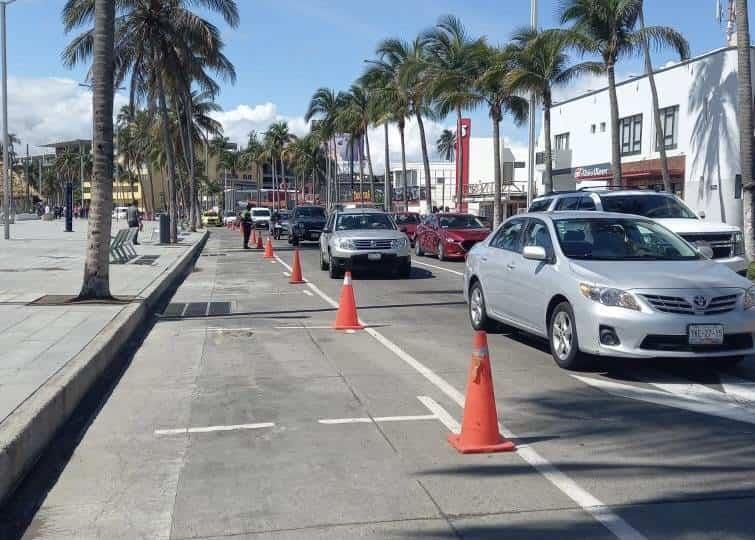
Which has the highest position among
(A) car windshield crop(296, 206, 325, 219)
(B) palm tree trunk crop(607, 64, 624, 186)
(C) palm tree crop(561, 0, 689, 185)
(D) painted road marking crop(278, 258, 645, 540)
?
(C) palm tree crop(561, 0, 689, 185)

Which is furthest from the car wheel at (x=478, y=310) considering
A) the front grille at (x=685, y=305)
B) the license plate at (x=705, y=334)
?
the license plate at (x=705, y=334)

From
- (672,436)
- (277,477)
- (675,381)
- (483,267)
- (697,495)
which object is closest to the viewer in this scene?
(697,495)

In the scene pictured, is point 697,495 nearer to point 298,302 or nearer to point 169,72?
point 298,302

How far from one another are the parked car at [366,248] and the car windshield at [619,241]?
10.5m

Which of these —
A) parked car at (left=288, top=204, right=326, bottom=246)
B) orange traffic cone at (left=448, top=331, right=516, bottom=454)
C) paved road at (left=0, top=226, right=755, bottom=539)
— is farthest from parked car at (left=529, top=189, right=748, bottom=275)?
parked car at (left=288, top=204, right=326, bottom=246)

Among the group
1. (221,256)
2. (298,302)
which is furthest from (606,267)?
(221,256)

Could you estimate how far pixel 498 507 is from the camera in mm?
5148

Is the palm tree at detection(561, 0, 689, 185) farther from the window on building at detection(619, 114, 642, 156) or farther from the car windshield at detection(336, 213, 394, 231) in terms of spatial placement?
the car windshield at detection(336, 213, 394, 231)

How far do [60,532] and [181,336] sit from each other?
23.9 ft

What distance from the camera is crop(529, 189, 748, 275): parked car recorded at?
15219mm

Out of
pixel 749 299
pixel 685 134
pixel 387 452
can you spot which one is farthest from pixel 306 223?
pixel 387 452

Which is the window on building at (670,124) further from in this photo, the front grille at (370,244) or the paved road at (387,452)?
the paved road at (387,452)

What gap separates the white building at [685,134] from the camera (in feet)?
117

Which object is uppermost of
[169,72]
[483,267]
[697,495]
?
[169,72]
